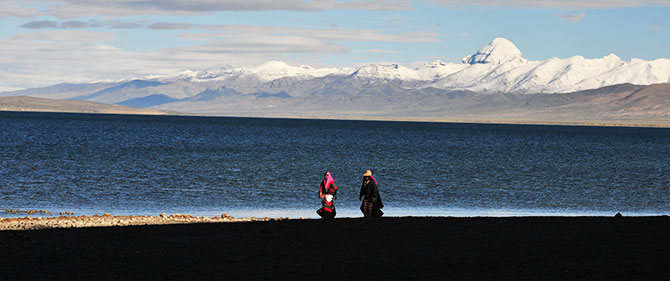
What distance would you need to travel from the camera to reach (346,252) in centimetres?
1509

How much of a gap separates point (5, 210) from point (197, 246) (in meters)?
11.9

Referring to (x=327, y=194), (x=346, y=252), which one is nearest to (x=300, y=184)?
(x=327, y=194)

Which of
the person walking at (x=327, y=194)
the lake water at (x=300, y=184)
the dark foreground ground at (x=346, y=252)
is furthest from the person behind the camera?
the lake water at (x=300, y=184)

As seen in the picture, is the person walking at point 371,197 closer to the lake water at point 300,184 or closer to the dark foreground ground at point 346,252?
the dark foreground ground at point 346,252

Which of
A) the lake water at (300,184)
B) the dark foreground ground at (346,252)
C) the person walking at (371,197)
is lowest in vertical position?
the lake water at (300,184)

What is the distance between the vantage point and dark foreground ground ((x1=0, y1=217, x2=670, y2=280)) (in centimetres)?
1309

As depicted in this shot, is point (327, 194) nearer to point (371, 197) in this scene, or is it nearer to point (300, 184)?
point (371, 197)

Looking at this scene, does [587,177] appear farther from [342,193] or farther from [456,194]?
[342,193]

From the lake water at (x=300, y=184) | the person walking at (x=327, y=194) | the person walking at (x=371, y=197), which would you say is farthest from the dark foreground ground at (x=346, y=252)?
the lake water at (x=300, y=184)

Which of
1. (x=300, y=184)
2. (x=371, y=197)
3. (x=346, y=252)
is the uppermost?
(x=371, y=197)

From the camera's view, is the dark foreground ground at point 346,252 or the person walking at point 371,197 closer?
the dark foreground ground at point 346,252

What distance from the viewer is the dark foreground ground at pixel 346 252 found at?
43.0 ft

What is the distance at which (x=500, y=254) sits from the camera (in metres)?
14.9

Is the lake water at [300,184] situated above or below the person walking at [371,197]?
below
